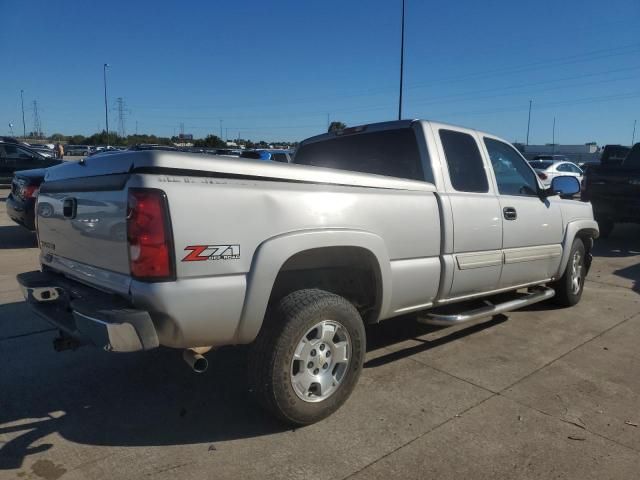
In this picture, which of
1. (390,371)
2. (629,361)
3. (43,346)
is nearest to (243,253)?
(390,371)

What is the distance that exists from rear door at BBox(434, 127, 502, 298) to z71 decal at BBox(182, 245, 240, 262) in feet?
6.25

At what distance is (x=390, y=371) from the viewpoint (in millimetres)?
4105

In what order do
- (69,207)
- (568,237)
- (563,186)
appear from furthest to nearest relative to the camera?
(568,237) → (563,186) → (69,207)

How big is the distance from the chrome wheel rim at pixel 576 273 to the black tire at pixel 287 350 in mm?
3672

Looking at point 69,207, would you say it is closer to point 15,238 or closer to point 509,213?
point 509,213

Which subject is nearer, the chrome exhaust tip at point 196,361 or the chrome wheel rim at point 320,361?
the chrome exhaust tip at point 196,361

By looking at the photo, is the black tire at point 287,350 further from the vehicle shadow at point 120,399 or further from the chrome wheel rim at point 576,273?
the chrome wheel rim at point 576,273

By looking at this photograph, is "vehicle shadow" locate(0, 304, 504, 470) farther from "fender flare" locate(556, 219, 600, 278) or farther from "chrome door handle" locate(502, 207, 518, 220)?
"fender flare" locate(556, 219, 600, 278)

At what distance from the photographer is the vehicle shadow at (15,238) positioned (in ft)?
30.2

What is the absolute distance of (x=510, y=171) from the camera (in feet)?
16.4

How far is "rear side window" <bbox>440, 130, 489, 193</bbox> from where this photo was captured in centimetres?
427

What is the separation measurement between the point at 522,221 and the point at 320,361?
2.58 m

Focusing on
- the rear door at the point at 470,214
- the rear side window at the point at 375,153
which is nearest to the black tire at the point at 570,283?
the rear door at the point at 470,214

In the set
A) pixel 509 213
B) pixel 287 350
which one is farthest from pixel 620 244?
pixel 287 350
